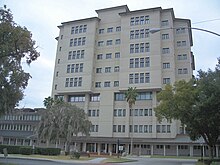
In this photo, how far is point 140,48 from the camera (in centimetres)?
8069

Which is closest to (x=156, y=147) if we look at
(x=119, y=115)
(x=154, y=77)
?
(x=119, y=115)

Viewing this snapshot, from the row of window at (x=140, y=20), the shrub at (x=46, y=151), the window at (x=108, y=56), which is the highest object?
the row of window at (x=140, y=20)

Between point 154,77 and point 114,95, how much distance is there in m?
12.5

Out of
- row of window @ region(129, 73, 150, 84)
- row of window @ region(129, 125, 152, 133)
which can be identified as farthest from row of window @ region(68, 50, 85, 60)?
row of window @ region(129, 125, 152, 133)

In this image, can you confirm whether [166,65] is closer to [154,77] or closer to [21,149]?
[154,77]

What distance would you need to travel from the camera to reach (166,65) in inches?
3078

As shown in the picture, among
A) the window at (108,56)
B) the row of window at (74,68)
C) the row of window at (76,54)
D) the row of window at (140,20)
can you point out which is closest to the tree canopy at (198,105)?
the row of window at (140,20)

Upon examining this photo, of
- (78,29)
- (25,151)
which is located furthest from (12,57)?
(78,29)

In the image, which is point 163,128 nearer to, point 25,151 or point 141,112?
point 141,112

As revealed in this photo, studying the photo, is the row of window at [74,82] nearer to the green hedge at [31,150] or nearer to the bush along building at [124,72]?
the bush along building at [124,72]

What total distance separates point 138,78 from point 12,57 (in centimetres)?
5713

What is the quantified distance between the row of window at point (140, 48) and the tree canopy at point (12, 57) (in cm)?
5839

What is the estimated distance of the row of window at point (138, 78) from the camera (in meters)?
77.4

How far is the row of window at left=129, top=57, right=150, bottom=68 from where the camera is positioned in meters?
78.6
